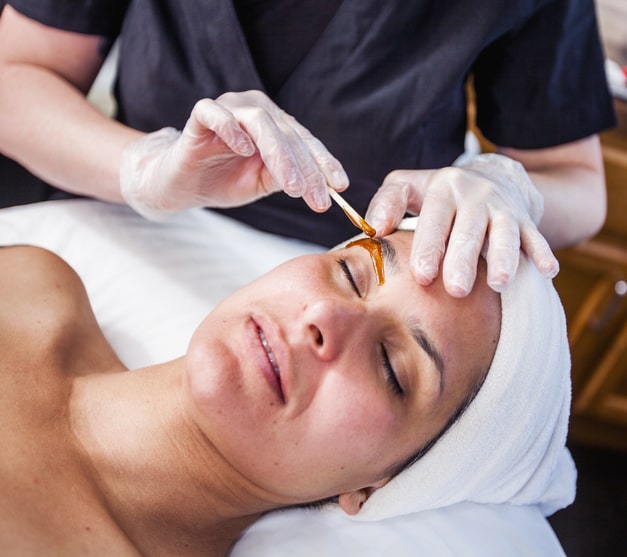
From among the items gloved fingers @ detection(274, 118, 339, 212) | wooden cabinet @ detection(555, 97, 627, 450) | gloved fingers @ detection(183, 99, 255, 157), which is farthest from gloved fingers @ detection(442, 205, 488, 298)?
wooden cabinet @ detection(555, 97, 627, 450)

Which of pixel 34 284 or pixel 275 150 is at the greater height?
pixel 275 150

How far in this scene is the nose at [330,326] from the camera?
928 mm

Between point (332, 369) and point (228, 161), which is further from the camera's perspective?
point (228, 161)

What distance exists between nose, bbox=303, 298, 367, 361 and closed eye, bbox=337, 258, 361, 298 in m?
0.06

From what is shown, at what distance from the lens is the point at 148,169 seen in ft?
3.99

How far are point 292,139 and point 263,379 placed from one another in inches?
15.5

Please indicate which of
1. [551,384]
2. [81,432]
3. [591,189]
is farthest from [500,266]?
[81,432]

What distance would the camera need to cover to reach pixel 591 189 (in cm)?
145

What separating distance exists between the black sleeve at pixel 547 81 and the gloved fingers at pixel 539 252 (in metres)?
0.39

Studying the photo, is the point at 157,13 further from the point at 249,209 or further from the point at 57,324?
the point at 57,324

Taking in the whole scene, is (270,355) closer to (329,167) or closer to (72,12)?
(329,167)

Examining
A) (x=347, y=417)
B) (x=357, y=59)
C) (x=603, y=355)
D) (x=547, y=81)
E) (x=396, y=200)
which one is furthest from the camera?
(x=603, y=355)

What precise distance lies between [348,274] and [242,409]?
10.5 inches

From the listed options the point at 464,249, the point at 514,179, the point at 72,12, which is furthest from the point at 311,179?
the point at 72,12
